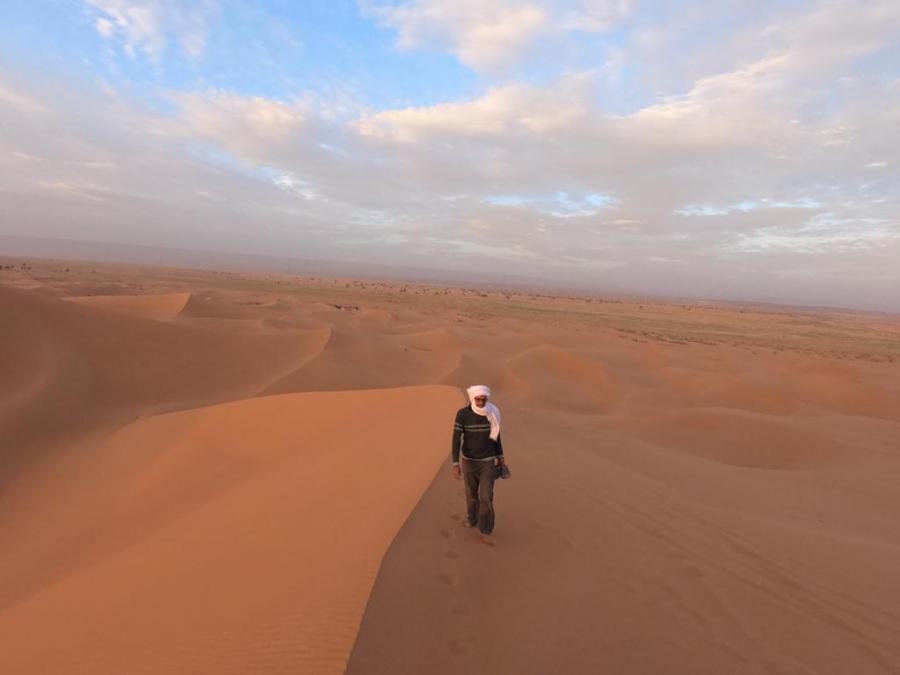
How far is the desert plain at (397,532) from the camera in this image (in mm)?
3408

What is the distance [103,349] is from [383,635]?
1618cm

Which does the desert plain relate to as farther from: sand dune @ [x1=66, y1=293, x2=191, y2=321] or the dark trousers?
sand dune @ [x1=66, y1=293, x2=191, y2=321]

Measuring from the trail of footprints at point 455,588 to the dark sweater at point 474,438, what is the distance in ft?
2.30

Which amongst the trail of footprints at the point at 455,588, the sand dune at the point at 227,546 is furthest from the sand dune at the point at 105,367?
the trail of footprints at the point at 455,588

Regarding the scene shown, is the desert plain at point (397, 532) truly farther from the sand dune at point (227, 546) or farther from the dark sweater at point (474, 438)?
the dark sweater at point (474, 438)

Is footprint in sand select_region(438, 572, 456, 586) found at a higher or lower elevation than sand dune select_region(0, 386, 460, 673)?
higher

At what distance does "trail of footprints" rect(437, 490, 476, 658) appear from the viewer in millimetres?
3293

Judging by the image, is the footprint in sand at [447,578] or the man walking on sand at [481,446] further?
the man walking on sand at [481,446]

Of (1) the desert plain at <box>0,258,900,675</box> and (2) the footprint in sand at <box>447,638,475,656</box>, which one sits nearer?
(2) the footprint in sand at <box>447,638,475,656</box>

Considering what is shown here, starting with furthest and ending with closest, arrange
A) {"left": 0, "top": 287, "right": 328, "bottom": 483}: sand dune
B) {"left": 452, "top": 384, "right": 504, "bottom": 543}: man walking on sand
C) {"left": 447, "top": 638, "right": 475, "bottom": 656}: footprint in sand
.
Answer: {"left": 0, "top": 287, "right": 328, "bottom": 483}: sand dune → {"left": 452, "top": 384, "right": 504, "bottom": 543}: man walking on sand → {"left": 447, "top": 638, "right": 475, "bottom": 656}: footprint in sand

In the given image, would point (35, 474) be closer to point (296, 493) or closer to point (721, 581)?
point (296, 493)

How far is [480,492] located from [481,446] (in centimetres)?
51

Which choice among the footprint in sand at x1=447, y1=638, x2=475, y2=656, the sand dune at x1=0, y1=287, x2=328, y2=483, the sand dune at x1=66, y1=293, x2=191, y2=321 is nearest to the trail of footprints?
the footprint in sand at x1=447, y1=638, x2=475, y2=656

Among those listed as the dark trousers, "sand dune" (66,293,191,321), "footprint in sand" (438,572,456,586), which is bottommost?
"sand dune" (66,293,191,321)
